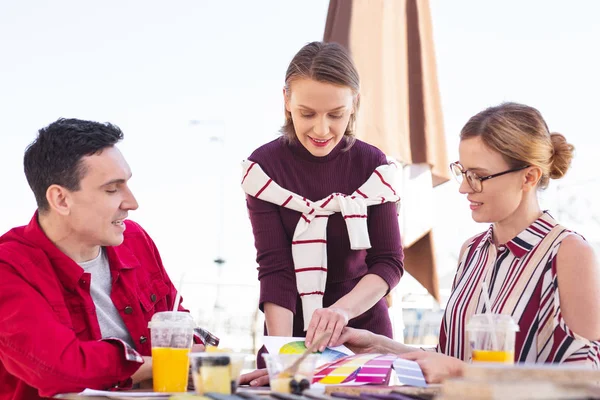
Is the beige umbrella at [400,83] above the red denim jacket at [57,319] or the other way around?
above

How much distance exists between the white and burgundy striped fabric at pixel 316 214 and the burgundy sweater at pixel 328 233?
3 cm

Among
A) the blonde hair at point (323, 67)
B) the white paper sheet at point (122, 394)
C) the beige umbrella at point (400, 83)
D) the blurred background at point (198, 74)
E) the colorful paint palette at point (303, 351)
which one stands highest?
the blurred background at point (198, 74)

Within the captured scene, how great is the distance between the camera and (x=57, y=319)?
1.94 m

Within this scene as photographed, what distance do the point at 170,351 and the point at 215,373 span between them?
0.25 metres

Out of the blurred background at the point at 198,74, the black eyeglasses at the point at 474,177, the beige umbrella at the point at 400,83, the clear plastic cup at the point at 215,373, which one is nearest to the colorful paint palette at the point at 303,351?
the clear plastic cup at the point at 215,373

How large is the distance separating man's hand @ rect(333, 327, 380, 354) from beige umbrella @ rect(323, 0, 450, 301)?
1.48 metres

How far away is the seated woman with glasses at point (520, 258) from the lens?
1.90m

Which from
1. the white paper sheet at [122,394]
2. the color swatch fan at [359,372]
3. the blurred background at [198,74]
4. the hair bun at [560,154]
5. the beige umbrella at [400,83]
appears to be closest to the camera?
the white paper sheet at [122,394]

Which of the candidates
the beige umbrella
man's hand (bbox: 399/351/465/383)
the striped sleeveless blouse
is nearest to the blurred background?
the beige umbrella

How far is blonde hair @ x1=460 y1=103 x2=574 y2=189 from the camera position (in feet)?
7.09

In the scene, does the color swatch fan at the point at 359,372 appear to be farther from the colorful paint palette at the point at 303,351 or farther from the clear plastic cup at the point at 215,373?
the clear plastic cup at the point at 215,373

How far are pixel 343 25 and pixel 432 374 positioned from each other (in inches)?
85.4

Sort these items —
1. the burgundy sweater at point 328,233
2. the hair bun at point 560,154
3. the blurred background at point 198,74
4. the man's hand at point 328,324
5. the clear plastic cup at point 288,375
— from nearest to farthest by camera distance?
the clear plastic cup at point 288,375, the man's hand at point 328,324, the hair bun at point 560,154, the burgundy sweater at point 328,233, the blurred background at point 198,74

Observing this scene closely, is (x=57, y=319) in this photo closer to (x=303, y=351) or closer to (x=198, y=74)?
(x=303, y=351)
